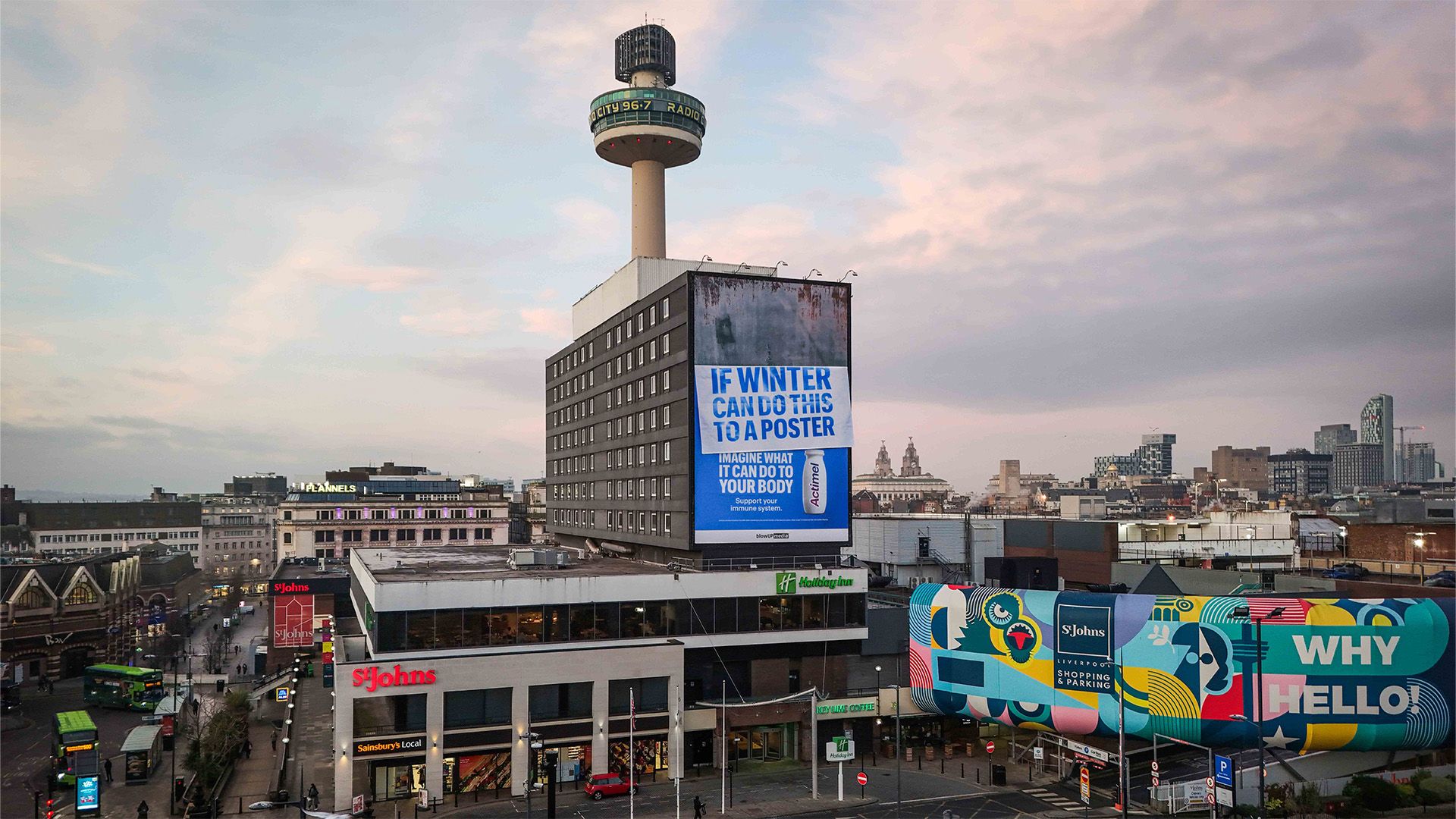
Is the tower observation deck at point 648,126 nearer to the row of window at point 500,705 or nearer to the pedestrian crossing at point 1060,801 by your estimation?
the row of window at point 500,705

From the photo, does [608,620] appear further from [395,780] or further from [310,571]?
[310,571]

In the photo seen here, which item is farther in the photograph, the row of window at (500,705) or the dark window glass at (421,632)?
the dark window glass at (421,632)

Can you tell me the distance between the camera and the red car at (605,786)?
5959 centimetres

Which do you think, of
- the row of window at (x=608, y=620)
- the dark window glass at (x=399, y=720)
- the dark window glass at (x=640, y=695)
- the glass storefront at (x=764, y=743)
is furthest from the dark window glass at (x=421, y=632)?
the glass storefront at (x=764, y=743)

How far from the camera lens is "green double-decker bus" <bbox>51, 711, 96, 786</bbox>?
59250mm

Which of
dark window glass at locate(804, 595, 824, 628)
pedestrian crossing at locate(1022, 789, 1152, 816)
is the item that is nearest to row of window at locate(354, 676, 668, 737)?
dark window glass at locate(804, 595, 824, 628)

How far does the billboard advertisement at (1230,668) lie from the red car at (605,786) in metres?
24.9

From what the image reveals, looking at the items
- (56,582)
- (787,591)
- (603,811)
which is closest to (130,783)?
(603,811)

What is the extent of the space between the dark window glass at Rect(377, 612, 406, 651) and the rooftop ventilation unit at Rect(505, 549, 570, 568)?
18.4 m

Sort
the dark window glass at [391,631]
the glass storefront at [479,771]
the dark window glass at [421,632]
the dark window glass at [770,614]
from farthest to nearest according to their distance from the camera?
1. the dark window glass at [770,614]
2. the dark window glass at [421,632]
3. the dark window glass at [391,631]
4. the glass storefront at [479,771]

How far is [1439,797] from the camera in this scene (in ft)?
179

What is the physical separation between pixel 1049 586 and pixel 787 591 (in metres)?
21.6

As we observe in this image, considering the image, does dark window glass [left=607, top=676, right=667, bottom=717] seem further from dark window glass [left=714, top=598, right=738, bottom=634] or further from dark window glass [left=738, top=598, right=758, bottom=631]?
dark window glass [left=738, top=598, right=758, bottom=631]

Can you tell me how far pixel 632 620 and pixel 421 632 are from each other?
45.7 ft
